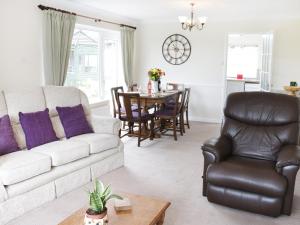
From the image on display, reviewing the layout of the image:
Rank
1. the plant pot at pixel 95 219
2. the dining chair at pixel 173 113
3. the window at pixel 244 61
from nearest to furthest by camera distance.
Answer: the plant pot at pixel 95 219
the dining chair at pixel 173 113
the window at pixel 244 61

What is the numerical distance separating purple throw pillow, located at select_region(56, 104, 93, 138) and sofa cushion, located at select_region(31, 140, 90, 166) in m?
0.37

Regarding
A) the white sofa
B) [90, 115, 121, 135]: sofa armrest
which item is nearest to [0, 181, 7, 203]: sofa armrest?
the white sofa

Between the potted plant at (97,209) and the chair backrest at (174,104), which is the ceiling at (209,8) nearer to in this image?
the chair backrest at (174,104)

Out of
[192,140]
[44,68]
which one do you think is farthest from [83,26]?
[192,140]

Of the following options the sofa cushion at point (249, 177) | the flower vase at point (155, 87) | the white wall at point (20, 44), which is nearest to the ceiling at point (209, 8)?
the white wall at point (20, 44)

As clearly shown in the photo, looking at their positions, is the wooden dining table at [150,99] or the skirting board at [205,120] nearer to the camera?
the wooden dining table at [150,99]

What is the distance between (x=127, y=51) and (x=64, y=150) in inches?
169

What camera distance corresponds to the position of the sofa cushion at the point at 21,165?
9.09 ft

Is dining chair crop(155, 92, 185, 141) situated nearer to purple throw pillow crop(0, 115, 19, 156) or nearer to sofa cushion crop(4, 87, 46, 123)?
sofa cushion crop(4, 87, 46, 123)

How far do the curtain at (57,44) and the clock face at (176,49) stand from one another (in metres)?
3.00

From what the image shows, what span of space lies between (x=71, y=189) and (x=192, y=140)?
289 cm

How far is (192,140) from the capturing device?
576 centimetres

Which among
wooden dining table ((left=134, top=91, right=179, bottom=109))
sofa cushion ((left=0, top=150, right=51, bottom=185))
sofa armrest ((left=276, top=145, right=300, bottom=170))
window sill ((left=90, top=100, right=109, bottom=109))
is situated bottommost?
sofa cushion ((left=0, top=150, right=51, bottom=185))

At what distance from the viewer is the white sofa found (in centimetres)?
284
